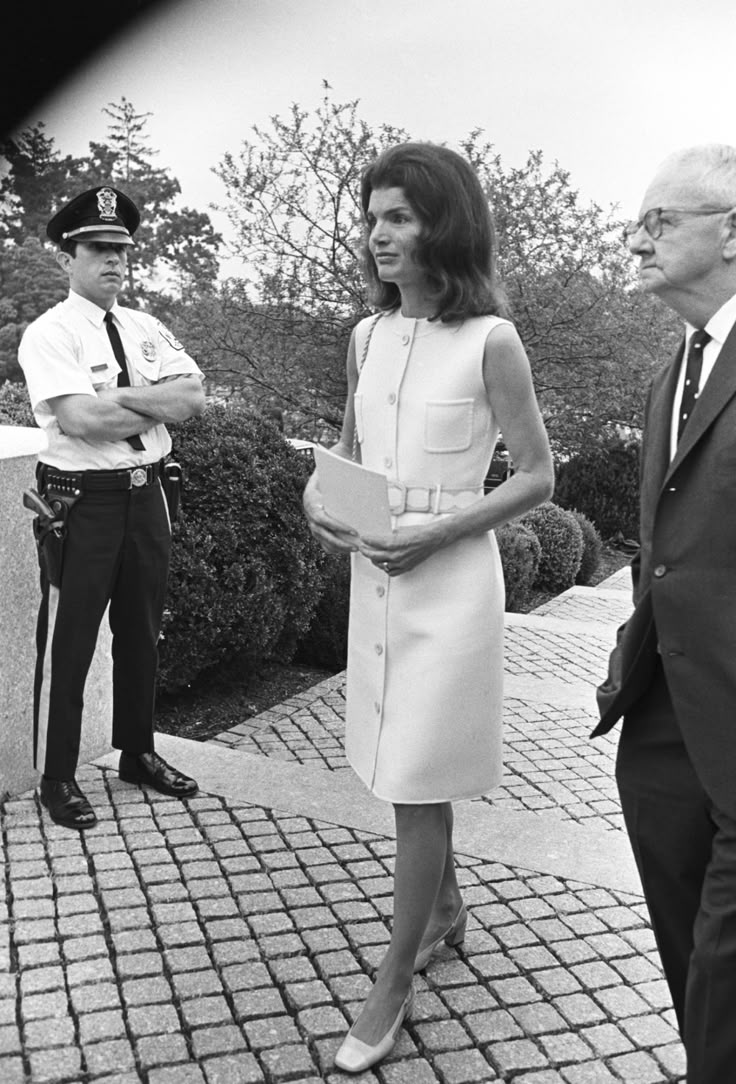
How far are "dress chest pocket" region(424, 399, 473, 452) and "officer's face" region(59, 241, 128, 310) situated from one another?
6.39 feet

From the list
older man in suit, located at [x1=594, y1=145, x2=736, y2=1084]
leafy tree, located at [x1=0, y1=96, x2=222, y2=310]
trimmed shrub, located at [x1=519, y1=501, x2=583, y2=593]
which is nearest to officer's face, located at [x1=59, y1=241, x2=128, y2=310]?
older man in suit, located at [x1=594, y1=145, x2=736, y2=1084]

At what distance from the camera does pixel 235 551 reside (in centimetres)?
Answer: 586

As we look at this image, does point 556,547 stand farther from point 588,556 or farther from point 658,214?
point 658,214

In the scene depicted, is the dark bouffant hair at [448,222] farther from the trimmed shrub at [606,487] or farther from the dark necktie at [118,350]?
the trimmed shrub at [606,487]

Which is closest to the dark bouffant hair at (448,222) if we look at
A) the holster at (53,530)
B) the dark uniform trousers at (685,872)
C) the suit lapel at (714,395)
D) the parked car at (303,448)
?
the suit lapel at (714,395)

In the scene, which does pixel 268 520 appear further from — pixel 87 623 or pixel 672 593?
pixel 672 593

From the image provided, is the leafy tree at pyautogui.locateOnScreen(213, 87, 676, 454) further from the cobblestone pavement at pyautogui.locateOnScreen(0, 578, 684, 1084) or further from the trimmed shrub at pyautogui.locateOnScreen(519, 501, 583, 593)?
the cobblestone pavement at pyautogui.locateOnScreen(0, 578, 684, 1084)

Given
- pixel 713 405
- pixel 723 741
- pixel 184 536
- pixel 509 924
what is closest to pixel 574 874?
pixel 509 924

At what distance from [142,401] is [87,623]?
86 cm

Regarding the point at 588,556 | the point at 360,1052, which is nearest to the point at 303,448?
the point at 360,1052

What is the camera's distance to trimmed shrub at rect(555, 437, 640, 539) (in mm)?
17172

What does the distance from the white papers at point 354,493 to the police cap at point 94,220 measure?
1959 millimetres

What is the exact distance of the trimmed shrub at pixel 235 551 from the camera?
18.4ft

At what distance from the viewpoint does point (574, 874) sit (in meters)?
3.78
